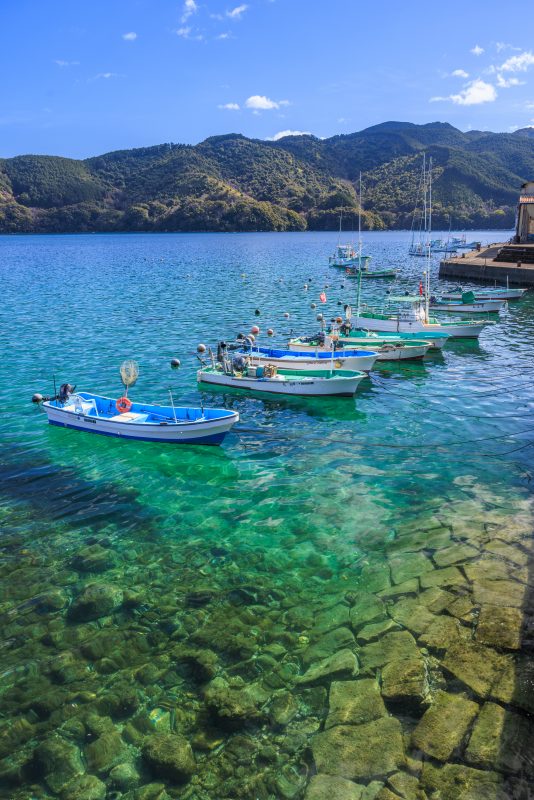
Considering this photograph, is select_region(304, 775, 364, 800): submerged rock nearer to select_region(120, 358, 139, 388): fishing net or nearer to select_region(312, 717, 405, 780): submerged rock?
select_region(312, 717, 405, 780): submerged rock

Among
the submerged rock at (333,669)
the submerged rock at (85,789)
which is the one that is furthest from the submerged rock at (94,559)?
the submerged rock at (333,669)

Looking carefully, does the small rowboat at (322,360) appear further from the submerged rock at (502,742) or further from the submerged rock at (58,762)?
the submerged rock at (58,762)

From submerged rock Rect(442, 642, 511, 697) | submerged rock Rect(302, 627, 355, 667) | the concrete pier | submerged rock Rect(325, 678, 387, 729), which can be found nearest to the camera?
submerged rock Rect(325, 678, 387, 729)

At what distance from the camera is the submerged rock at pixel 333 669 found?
30.1 feet

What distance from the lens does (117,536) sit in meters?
13.9

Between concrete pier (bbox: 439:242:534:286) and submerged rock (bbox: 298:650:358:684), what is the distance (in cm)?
5831

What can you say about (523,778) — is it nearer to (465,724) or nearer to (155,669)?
(465,724)

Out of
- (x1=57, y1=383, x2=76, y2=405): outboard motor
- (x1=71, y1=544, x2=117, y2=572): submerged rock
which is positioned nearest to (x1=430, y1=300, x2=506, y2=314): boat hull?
(x1=57, y1=383, x2=76, y2=405): outboard motor

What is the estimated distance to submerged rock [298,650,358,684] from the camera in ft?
30.1

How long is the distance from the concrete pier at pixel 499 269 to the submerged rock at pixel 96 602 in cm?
5904

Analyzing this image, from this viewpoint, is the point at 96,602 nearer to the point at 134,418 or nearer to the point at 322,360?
the point at 134,418

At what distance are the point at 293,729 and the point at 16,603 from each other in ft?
21.7

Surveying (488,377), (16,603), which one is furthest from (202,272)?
(16,603)

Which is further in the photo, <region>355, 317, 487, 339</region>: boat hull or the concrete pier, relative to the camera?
the concrete pier
